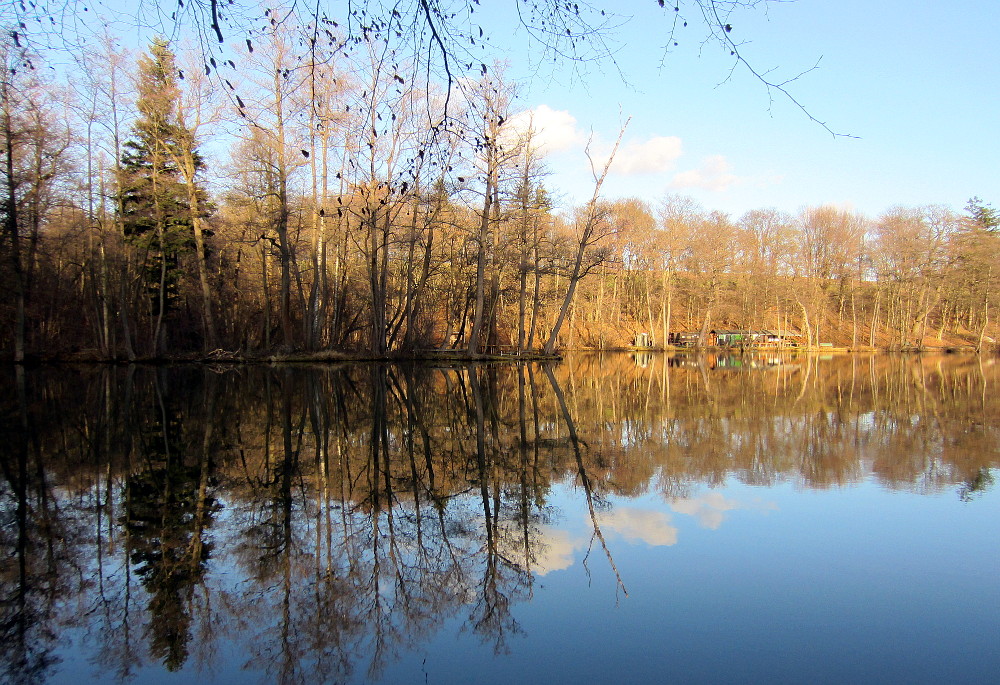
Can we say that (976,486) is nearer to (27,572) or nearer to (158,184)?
(27,572)

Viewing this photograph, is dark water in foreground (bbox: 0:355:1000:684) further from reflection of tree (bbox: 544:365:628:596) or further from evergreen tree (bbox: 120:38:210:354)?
evergreen tree (bbox: 120:38:210:354)

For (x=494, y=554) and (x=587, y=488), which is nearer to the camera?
(x=494, y=554)

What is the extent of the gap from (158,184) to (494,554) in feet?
94.2

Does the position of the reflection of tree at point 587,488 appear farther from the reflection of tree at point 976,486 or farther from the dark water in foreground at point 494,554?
the reflection of tree at point 976,486

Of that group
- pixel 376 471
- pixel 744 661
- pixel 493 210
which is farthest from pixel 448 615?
pixel 493 210

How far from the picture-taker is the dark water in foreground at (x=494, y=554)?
3205mm

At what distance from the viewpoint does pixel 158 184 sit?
28.2 m

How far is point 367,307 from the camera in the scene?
108ft

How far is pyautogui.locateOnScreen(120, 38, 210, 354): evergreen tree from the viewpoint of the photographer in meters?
27.4

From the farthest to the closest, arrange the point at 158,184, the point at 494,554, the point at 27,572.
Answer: the point at 158,184
the point at 494,554
the point at 27,572

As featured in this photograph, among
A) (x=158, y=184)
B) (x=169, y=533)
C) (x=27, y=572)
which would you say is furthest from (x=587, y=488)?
(x=158, y=184)

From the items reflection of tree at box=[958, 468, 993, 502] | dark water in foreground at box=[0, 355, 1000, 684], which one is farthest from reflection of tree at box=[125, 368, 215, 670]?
reflection of tree at box=[958, 468, 993, 502]

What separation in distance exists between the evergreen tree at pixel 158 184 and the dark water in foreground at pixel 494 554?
793 inches

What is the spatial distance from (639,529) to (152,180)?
1135 inches
